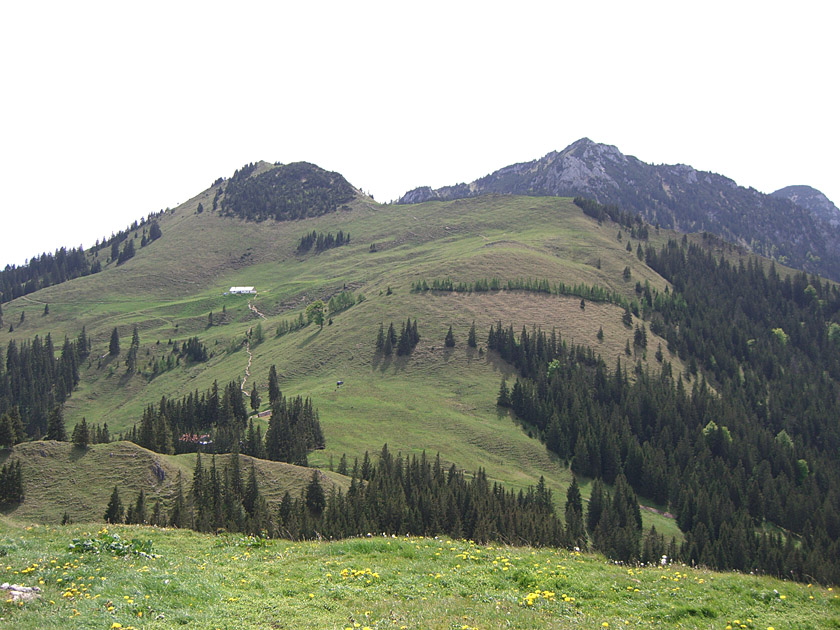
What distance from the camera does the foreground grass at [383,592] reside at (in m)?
20.4

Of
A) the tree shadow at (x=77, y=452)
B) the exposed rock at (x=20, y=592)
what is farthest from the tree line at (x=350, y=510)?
the exposed rock at (x=20, y=592)

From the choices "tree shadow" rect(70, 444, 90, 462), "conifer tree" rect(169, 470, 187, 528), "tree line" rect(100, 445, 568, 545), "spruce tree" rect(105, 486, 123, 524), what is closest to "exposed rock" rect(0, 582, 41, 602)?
"tree line" rect(100, 445, 568, 545)

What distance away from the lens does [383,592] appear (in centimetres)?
2386

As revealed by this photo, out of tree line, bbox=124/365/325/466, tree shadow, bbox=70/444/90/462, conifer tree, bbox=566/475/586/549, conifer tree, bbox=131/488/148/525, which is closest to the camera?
conifer tree, bbox=131/488/148/525

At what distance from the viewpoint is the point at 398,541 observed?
33.7m

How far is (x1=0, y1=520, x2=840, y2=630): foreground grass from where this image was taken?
2041cm

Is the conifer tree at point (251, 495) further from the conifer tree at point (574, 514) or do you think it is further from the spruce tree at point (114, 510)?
the conifer tree at point (574, 514)

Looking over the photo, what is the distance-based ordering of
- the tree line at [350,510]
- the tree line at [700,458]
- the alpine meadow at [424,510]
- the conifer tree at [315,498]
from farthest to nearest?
the tree line at [700,458]
the conifer tree at [315,498]
the tree line at [350,510]
the alpine meadow at [424,510]

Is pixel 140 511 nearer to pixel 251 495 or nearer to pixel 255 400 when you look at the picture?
pixel 251 495

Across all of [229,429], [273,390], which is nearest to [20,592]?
Result: [229,429]

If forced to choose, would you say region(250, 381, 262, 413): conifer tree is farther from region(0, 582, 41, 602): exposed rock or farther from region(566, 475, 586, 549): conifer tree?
region(0, 582, 41, 602): exposed rock

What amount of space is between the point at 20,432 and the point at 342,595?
3167 inches

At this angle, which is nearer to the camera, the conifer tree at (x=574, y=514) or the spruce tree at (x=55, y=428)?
the spruce tree at (x=55, y=428)

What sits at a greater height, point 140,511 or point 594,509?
point 140,511
